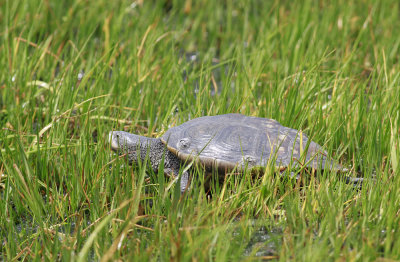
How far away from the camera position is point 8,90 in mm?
3242

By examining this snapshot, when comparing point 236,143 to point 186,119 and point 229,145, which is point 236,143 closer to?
point 229,145

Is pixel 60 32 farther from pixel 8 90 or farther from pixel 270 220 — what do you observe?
pixel 270 220

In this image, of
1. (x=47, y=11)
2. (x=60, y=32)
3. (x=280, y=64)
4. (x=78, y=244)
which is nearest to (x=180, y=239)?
(x=78, y=244)

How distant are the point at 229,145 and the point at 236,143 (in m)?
0.04

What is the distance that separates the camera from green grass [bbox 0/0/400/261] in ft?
6.17

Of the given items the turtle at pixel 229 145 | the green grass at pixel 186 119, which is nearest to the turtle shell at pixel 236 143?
the turtle at pixel 229 145

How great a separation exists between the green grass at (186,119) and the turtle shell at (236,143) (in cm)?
14

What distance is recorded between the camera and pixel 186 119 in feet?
10.1

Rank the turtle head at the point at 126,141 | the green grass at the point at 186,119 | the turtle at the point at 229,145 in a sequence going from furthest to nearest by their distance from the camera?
the turtle head at the point at 126,141, the turtle at the point at 229,145, the green grass at the point at 186,119

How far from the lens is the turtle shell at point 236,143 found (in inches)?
96.3

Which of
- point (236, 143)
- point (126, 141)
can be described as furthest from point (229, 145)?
point (126, 141)

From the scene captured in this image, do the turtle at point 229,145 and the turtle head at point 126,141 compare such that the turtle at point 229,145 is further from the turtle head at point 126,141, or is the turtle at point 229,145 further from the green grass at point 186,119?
the green grass at point 186,119

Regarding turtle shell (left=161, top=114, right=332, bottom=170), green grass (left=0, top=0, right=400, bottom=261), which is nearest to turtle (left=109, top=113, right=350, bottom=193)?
turtle shell (left=161, top=114, right=332, bottom=170)

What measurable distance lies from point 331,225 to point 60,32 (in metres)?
3.14
